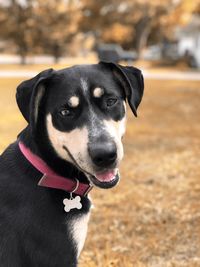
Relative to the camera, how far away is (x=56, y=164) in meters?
3.20

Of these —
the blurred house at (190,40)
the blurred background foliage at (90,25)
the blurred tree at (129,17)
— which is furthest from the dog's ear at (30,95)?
the blurred tree at (129,17)

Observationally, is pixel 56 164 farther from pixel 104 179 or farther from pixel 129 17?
pixel 129 17

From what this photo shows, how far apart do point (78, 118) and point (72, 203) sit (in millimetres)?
548

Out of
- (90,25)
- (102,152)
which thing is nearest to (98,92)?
(102,152)

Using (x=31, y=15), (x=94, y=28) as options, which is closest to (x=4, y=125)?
(x=31, y=15)

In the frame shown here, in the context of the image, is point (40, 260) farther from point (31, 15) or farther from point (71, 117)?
point (31, 15)

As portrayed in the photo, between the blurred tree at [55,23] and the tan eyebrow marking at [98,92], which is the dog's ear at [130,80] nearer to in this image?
the tan eyebrow marking at [98,92]

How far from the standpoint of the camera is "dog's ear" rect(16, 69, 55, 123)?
3068 mm

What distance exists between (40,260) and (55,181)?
49cm

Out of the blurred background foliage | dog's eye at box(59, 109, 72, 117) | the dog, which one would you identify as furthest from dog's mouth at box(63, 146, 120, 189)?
the blurred background foliage

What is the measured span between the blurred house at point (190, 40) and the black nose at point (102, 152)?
129 feet

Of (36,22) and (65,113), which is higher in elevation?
(65,113)

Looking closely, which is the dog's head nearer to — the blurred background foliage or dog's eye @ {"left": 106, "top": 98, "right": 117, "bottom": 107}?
dog's eye @ {"left": 106, "top": 98, "right": 117, "bottom": 107}

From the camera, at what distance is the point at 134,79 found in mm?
3508
